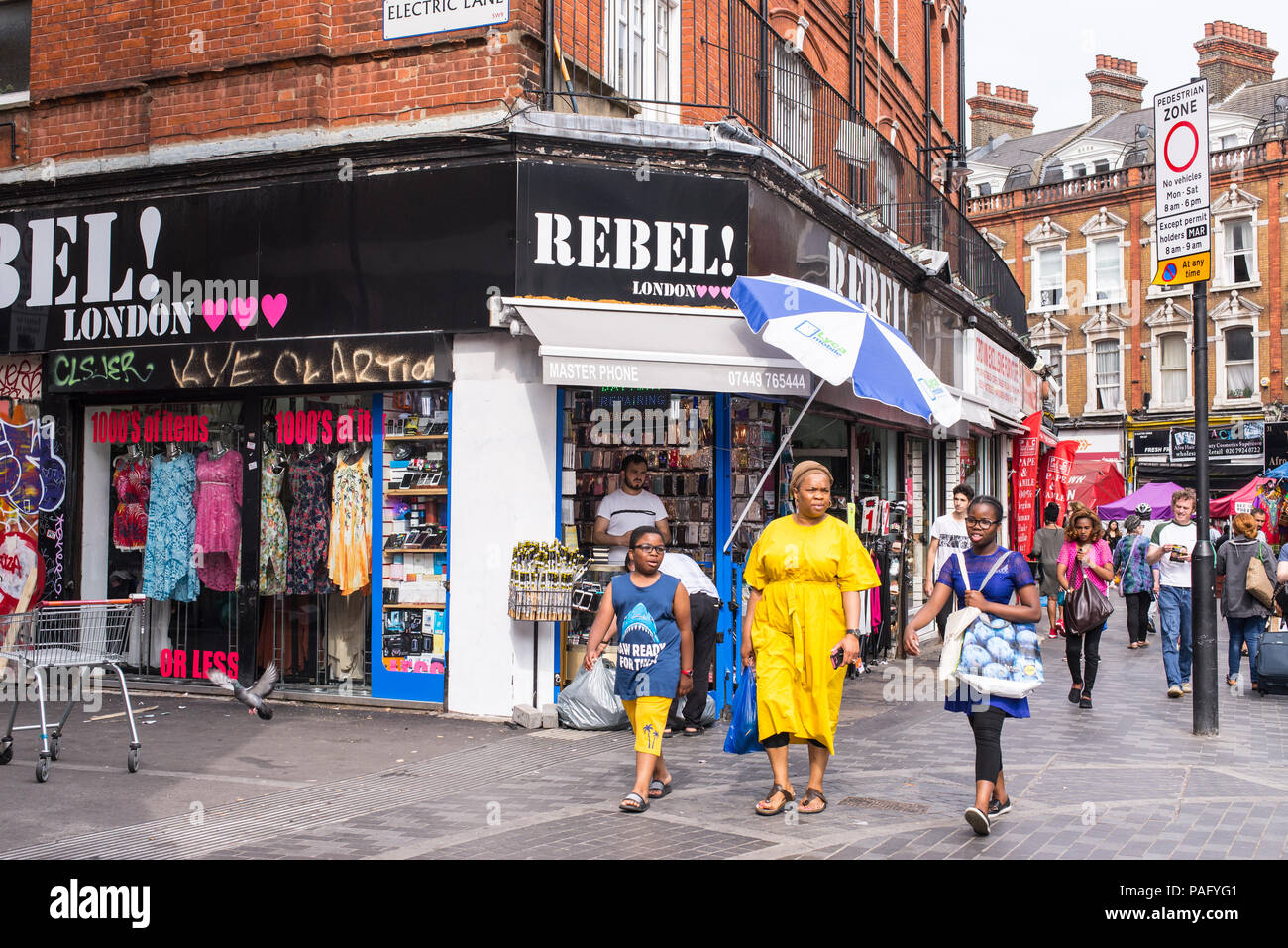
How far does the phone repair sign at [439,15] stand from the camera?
960cm

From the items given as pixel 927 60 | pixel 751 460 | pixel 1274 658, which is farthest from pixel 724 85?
pixel 927 60

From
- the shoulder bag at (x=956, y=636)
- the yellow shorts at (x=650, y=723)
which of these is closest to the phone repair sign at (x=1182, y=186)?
the shoulder bag at (x=956, y=636)

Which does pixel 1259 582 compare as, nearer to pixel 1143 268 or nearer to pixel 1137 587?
pixel 1137 587

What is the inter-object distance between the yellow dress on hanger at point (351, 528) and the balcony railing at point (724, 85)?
344cm

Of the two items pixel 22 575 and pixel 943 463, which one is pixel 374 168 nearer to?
pixel 22 575

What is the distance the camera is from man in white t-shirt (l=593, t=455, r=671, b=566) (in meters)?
9.52

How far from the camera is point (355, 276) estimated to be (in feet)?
32.5

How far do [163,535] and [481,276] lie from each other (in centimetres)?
383

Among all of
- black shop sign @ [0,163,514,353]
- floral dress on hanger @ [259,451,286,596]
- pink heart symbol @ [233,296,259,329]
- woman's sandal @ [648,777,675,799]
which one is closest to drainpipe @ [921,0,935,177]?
black shop sign @ [0,163,514,353]

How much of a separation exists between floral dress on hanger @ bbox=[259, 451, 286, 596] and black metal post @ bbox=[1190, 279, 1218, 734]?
287 inches

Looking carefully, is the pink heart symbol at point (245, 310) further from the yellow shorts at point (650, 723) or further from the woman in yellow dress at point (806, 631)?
the woman in yellow dress at point (806, 631)

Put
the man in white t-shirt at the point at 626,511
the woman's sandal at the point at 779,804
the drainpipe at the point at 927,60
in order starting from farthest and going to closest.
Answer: the drainpipe at the point at 927,60 → the man in white t-shirt at the point at 626,511 → the woman's sandal at the point at 779,804

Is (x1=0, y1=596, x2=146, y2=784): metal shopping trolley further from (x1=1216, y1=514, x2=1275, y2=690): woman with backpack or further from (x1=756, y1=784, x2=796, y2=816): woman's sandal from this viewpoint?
(x1=1216, y1=514, x2=1275, y2=690): woman with backpack

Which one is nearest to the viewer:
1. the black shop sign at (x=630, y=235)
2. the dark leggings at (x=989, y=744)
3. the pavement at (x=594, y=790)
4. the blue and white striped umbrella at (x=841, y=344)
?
the pavement at (x=594, y=790)
